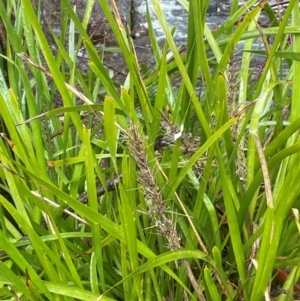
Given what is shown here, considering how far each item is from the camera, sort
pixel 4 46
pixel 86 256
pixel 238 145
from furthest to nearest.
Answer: pixel 4 46 → pixel 86 256 → pixel 238 145

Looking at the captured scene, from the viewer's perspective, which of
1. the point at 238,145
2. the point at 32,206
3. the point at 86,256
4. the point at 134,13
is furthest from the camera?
the point at 134,13

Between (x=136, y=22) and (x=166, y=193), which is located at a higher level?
(x=166, y=193)

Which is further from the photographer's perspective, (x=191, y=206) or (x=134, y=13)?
(x=134, y=13)

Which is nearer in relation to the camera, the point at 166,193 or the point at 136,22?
the point at 166,193

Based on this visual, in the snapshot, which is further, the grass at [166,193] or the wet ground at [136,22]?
the wet ground at [136,22]

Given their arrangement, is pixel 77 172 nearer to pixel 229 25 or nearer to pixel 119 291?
pixel 119 291

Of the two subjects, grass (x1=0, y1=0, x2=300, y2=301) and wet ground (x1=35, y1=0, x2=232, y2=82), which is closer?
grass (x1=0, y1=0, x2=300, y2=301)

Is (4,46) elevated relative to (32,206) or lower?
elevated

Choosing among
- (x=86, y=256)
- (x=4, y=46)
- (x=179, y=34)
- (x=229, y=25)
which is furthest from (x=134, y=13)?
(x=86, y=256)

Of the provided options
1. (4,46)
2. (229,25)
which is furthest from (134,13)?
(229,25)

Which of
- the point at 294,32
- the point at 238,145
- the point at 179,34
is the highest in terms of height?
the point at 294,32
